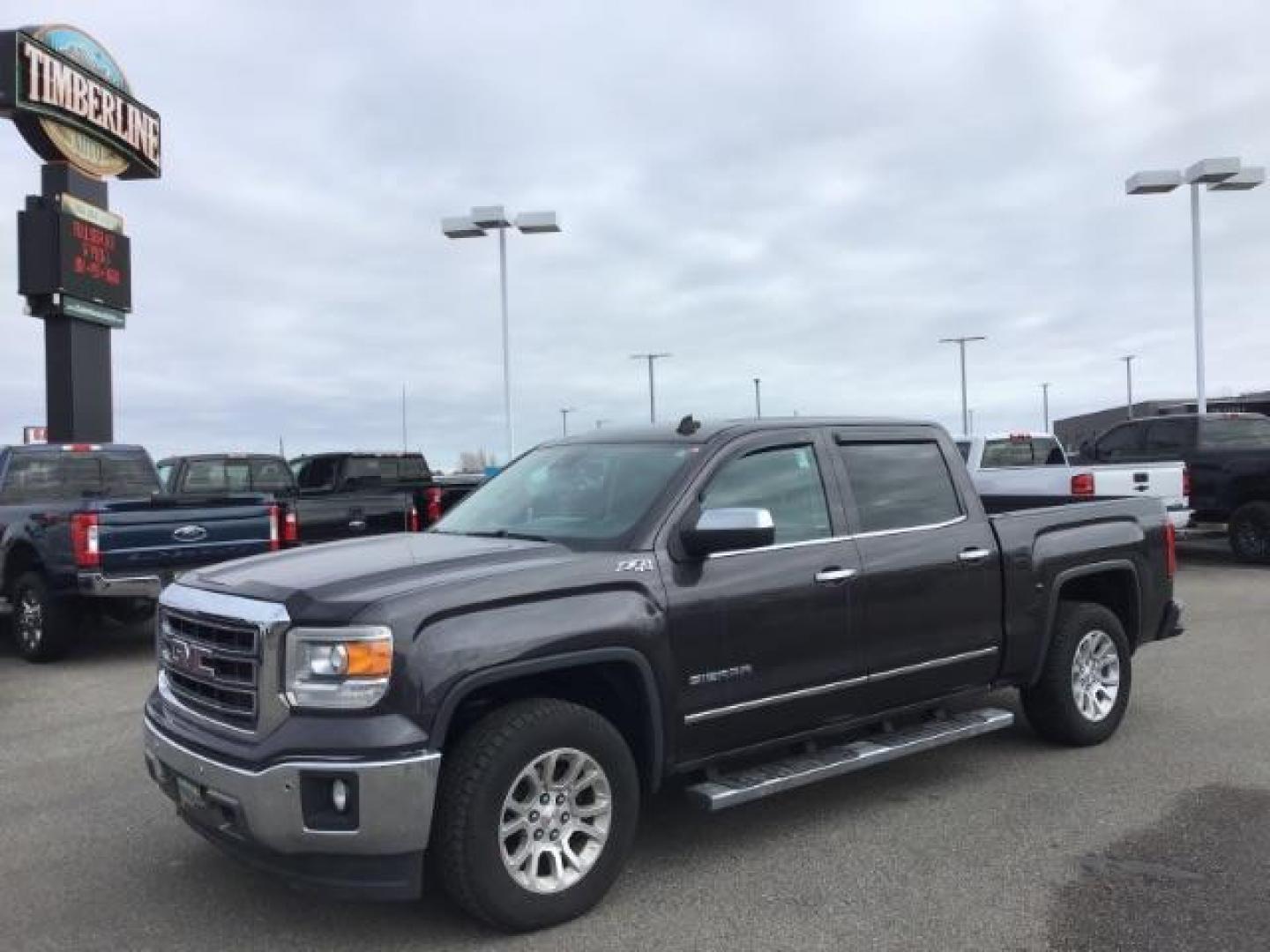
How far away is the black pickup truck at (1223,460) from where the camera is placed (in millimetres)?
14672

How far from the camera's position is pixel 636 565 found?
4207mm

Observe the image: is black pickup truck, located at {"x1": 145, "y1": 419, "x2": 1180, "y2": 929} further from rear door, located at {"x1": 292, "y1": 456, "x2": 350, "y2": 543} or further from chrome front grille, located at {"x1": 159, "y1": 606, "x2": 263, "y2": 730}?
rear door, located at {"x1": 292, "y1": 456, "x2": 350, "y2": 543}

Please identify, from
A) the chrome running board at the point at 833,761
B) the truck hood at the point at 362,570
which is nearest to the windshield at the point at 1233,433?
the chrome running board at the point at 833,761

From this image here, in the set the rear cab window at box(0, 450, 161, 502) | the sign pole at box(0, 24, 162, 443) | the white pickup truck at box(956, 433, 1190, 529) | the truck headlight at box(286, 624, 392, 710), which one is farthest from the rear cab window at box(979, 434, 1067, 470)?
the sign pole at box(0, 24, 162, 443)

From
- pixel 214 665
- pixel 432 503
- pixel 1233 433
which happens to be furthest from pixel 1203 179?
pixel 214 665

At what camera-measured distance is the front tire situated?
144 inches

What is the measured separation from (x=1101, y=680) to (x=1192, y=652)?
3.15 m

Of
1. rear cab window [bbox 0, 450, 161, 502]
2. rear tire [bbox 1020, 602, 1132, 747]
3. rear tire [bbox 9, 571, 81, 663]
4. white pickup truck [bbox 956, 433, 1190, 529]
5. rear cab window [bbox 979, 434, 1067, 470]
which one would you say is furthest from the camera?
rear cab window [bbox 979, 434, 1067, 470]

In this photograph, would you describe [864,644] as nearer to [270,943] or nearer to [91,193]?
[270,943]

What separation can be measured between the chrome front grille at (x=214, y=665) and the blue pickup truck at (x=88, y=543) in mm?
5122

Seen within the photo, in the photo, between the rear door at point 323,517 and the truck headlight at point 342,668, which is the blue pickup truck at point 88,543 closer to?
the rear door at point 323,517

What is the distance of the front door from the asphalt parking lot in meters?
0.59

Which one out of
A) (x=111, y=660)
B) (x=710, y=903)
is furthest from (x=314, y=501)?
(x=710, y=903)

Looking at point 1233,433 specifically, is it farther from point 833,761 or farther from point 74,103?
point 74,103
